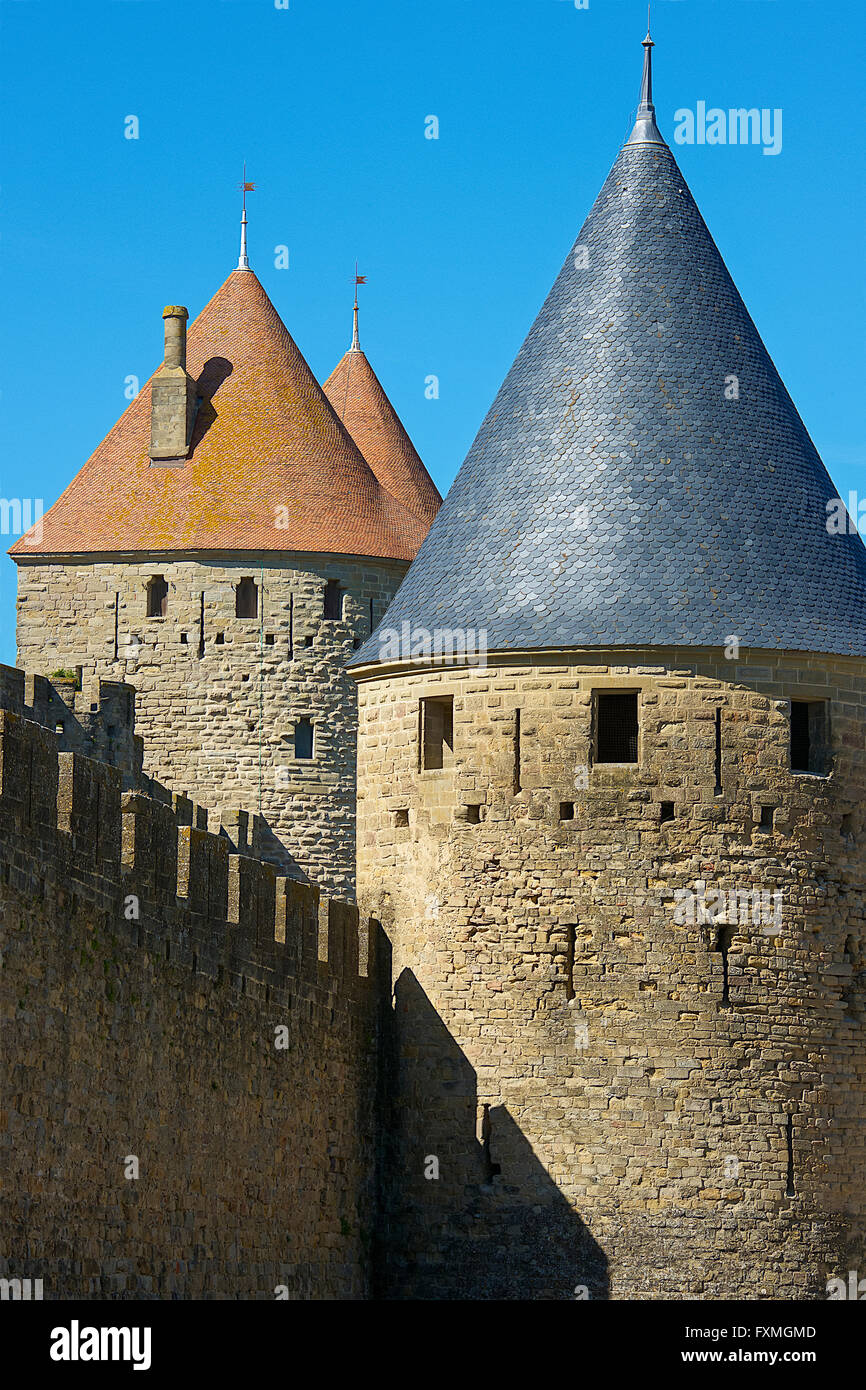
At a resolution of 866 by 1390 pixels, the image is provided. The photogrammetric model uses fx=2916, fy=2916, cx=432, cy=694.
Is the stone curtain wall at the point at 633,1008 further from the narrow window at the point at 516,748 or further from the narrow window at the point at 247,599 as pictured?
the narrow window at the point at 247,599

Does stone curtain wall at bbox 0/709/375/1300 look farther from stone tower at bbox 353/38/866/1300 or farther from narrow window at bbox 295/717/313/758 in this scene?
narrow window at bbox 295/717/313/758

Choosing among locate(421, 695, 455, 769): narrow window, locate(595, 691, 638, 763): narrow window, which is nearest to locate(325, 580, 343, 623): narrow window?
locate(421, 695, 455, 769): narrow window

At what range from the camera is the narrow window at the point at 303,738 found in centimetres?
3591

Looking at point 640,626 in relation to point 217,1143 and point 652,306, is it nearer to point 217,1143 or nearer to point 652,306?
point 652,306

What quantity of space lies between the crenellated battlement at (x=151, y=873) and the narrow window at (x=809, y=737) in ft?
13.2

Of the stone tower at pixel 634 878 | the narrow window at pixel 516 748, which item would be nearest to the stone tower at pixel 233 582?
the stone tower at pixel 634 878

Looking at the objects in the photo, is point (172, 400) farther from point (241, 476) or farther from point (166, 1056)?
point (166, 1056)

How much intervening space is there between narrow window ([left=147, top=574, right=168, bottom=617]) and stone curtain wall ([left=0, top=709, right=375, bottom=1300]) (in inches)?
480

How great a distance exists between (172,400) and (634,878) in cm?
1532

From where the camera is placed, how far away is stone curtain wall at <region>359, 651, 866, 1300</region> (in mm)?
23422

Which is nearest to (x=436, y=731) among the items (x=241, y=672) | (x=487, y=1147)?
(x=487, y=1147)

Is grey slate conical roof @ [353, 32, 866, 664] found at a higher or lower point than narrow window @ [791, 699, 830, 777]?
higher
